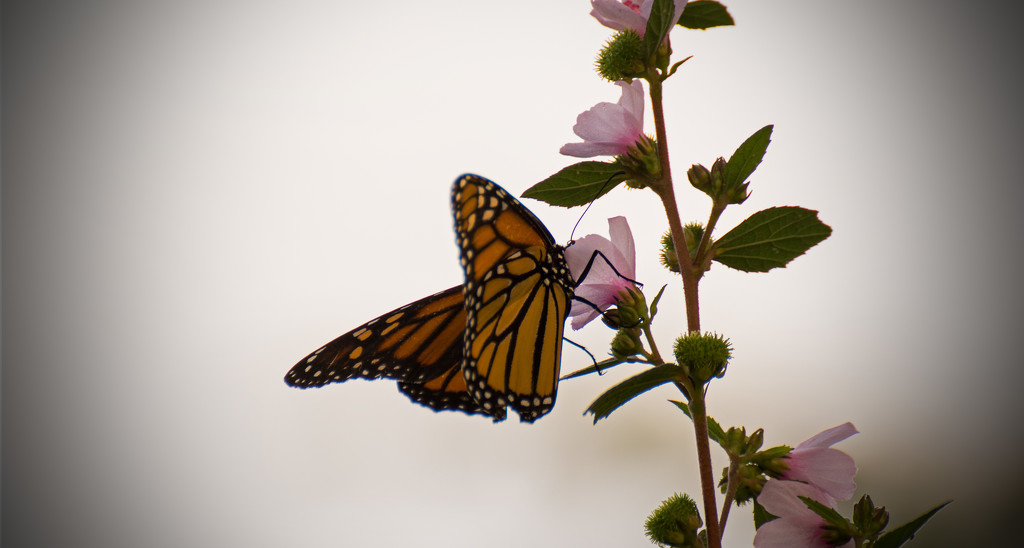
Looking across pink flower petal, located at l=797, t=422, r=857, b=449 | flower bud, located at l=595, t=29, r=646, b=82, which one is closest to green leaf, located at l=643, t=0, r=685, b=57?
flower bud, located at l=595, t=29, r=646, b=82

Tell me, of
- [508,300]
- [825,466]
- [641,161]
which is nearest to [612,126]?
[641,161]

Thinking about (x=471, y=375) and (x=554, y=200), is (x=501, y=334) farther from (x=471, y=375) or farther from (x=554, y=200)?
(x=554, y=200)

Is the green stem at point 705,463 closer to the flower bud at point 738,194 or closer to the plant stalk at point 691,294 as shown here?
the plant stalk at point 691,294

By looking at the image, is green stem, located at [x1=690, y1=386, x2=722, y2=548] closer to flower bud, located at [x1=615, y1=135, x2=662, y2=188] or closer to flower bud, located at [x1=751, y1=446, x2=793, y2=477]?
flower bud, located at [x1=751, y1=446, x2=793, y2=477]

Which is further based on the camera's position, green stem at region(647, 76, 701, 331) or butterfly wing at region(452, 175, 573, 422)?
butterfly wing at region(452, 175, 573, 422)

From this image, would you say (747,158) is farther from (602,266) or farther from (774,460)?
(774,460)

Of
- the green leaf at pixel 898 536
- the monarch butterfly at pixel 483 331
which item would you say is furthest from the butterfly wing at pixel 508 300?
the green leaf at pixel 898 536

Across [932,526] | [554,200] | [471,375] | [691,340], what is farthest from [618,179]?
[932,526]
